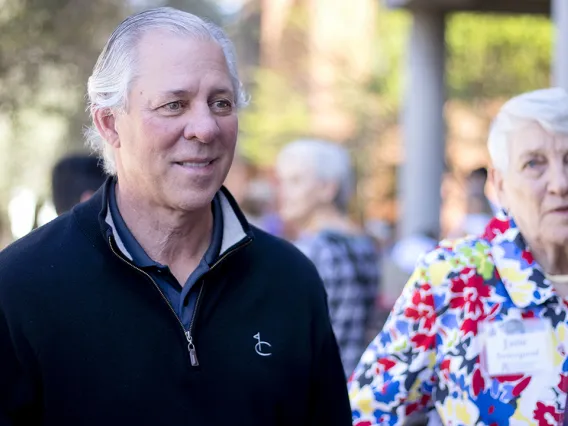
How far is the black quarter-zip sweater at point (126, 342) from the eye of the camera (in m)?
2.34

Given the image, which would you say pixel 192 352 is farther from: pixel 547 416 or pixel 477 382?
pixel 547 416

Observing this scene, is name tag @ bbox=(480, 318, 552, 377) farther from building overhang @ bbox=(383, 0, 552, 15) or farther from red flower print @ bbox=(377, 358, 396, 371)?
building overhang @ bbox=(383, 0, 552, 15)

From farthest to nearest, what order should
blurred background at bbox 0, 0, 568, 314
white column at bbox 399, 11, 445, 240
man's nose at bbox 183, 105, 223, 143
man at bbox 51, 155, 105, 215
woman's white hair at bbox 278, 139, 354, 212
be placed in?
white column at bbox 399, 11, 445, 240 → blurred background at bbox 0, 0, 568, 314 → woman's white hair at bbox 278, 139, 354, 212 → man at bbox 51, 155, 105, 215 → man's nose at bbox 183, 105, 223, 143

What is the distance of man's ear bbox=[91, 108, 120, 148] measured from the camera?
8.50 ft

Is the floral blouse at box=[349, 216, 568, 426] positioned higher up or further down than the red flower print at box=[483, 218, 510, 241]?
further down

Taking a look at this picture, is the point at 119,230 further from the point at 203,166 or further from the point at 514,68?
the point at 514,68

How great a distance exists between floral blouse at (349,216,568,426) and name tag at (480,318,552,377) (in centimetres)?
1

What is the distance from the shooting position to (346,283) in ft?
17.9

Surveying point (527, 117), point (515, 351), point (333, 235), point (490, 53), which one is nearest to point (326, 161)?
point (333, 235)

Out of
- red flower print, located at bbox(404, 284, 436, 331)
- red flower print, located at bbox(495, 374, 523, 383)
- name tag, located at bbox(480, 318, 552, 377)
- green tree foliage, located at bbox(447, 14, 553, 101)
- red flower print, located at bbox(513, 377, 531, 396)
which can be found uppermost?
green tree foliage, located at bbox(447, 14, 553, 101)

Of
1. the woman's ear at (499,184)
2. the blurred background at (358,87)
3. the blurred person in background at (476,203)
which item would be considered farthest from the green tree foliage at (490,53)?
the woman's ear at (499,184)

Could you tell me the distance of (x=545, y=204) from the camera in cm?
328

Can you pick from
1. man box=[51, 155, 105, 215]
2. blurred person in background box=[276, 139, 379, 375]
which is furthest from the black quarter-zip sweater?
blurred person in background box=[276, 139, 379, 375]

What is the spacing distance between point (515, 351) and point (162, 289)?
1.19 m
